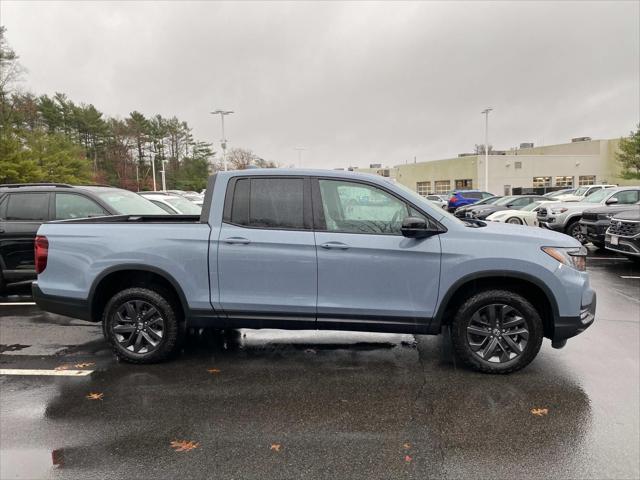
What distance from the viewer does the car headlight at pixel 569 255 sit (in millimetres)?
3986

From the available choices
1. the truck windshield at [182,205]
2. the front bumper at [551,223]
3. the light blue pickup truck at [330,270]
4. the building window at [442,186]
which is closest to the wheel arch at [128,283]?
the light blue pickup truck at [330,270]

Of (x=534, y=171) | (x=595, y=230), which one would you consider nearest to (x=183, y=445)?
(x=595, y=230)

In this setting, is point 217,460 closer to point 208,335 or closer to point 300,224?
point 300,224

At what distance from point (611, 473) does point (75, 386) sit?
4245 millimetres

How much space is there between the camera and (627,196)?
13.6 m

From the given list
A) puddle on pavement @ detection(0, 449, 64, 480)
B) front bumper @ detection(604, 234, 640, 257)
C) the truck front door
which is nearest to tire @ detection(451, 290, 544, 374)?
the truck front door

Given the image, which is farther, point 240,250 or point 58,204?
point 58,204

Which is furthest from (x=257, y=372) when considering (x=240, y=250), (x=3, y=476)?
(x=3, y=476)

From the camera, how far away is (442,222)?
4.09 meters

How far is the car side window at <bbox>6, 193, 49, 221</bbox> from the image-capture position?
7.10 meters

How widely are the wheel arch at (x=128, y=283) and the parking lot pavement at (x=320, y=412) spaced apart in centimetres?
61

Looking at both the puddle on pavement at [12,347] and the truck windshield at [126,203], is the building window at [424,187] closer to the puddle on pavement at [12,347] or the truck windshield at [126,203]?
the truck windshield at [126,203]

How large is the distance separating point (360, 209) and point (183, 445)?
2.48 meters

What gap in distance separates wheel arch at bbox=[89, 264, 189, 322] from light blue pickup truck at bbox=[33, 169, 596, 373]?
0.01 meters
